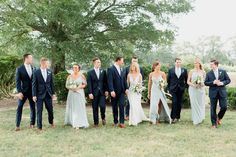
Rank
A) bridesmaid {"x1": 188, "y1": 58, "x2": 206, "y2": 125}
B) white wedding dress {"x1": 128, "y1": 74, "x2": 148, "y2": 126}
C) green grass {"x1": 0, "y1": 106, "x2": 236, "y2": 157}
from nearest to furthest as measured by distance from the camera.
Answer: green grass {"x1": 0, "y1": 106, "x2": 236, "y2": 157}
white wedding dress {"x1": 128, "y1": 74, "x2": 148, "y2": 126}
bridesmaid {"x1": 188, "y1": 58, "x2": 206, "y2": 125}

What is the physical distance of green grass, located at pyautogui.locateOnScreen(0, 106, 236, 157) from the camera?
754cm

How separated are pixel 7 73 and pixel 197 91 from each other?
9.86 m

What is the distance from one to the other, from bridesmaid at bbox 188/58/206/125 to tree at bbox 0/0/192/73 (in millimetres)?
7436

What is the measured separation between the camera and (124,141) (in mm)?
8656

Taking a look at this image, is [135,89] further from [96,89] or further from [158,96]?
[96,89]

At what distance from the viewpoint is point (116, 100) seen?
10992 mm

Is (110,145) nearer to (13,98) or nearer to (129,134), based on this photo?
(129,134)

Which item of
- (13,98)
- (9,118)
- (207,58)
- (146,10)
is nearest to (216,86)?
(9,118)

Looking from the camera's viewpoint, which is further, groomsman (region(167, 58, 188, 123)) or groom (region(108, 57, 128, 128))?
groomsman (region(167, 58, 188, 123))

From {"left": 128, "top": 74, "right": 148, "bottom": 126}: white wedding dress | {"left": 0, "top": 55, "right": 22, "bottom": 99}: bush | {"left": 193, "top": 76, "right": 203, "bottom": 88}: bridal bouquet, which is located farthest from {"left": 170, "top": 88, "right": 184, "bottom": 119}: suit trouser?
{"left": 0, "top": 55, "right": 22, "bottom": 99}: bush

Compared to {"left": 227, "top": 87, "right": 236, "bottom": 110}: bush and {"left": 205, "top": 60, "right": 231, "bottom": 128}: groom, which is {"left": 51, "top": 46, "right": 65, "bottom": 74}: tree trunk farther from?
{"left": 205, "top": 60, "right": 231, "bottom": 128}: groom

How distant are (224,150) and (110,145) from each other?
2.33 m

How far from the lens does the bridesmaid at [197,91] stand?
11273 millimetres

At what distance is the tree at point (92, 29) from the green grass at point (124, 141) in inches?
303
